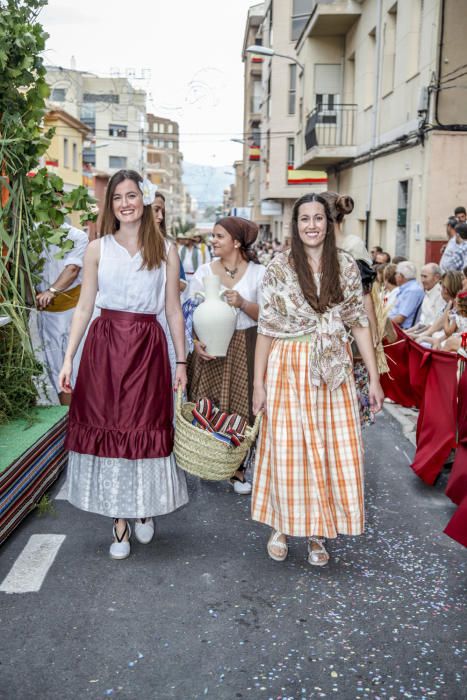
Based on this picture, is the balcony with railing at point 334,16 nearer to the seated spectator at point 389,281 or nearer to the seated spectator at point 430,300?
the seated spectator at point 389,281

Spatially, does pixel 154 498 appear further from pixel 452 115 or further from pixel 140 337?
pixel 452 115

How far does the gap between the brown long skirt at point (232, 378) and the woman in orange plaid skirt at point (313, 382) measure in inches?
46.8

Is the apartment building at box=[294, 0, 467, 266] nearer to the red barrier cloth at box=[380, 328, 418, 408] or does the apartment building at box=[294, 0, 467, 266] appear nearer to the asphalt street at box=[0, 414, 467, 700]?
the red barrier cloth at box=[380, 328, 418, 408]

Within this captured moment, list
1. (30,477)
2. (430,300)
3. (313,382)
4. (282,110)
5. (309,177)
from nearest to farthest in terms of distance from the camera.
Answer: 1. (313,382)
2. (30,477)
3. (430,300)
4. (309,177)
5. (282,110)

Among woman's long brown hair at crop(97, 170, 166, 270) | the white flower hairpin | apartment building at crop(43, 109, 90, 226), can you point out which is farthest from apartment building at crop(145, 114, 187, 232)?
woman's long brown hair at crop(97, 170, 166, 270)

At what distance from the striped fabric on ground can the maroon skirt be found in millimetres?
508

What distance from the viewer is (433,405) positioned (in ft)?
19.4

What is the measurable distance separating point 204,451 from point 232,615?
856mm

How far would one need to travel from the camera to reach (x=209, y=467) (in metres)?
4.23

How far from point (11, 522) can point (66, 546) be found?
34cm

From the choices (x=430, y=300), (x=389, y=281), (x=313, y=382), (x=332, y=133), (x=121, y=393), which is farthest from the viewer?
(x=332, y=133)

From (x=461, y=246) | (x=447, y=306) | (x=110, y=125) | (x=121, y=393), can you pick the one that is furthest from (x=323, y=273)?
(x=110, y=125)

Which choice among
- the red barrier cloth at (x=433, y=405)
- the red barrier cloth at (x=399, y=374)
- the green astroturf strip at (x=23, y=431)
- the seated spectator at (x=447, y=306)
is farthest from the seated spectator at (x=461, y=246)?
the green astroturf strip at (x=23, y=431)

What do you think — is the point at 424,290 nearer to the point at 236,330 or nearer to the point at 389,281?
the point at 389,281
